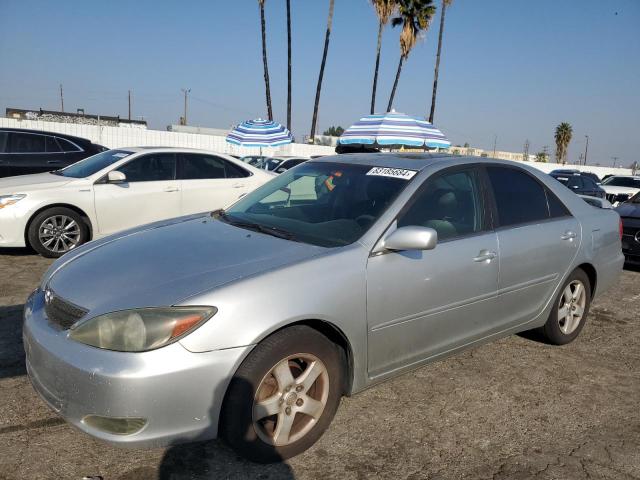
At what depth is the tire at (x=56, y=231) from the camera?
6441mm

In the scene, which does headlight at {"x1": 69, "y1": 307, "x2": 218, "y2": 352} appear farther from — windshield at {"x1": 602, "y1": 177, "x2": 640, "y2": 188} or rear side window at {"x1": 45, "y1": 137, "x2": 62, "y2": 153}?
windshield at {"x1": 602, "y1": 177, "x2": 640, "y2": 188}

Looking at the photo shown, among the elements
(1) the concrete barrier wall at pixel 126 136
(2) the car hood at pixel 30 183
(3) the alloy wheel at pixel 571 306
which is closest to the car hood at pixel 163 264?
(3) the alloy wheel at pixel 571 306

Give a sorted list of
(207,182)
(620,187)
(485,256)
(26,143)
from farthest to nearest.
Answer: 1. (620,187)
2. (26,143)
3. (207,182)
4. (485,256)

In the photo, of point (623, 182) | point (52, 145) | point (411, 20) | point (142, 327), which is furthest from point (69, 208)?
point (411, 20)

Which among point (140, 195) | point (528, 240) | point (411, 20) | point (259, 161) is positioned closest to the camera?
point (528, 240)

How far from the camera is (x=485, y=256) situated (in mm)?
3365

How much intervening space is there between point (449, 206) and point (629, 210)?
5820 millimetres

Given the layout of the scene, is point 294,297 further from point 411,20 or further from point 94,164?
point 411,20

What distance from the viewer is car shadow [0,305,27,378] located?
3.40 meters

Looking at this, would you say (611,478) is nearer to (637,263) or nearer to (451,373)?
(451,373)

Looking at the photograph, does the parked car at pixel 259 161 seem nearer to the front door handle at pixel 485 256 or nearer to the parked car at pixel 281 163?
the parked car at pixel 281 163

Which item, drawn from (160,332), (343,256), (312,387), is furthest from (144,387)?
(343,256)

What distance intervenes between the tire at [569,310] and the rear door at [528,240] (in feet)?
0.81

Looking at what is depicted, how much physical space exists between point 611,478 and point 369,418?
4.08 feet
